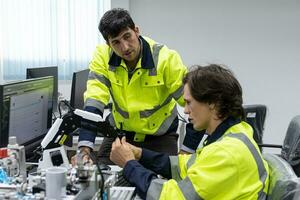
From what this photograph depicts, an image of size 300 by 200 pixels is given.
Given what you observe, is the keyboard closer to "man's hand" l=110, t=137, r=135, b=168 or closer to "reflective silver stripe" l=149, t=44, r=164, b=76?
"man's hand" l=110, t=137, r=135, b=168

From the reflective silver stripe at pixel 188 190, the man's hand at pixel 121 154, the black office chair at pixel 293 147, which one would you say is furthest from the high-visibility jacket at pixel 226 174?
the black office chair at pixel 293 147

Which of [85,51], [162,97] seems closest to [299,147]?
[162,97]

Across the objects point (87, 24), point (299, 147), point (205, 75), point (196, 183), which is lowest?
point (299, 147)

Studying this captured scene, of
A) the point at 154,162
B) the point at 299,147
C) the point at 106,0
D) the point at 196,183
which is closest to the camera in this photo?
the point at 196,183

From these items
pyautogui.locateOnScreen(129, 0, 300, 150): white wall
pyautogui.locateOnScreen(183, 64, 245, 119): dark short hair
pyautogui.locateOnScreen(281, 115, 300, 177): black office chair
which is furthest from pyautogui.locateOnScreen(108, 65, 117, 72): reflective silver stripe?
pyautogui.locateOnScreen(129, 0, 300, 150): white wall

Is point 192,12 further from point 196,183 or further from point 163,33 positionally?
point 196,183

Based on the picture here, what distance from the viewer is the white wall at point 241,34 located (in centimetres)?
410

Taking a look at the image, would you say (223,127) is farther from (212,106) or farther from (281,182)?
(281,182)

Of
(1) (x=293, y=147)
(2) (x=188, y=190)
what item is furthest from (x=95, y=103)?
(1) (x=293, y=147)

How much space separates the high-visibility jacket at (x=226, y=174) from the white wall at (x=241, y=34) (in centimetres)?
283

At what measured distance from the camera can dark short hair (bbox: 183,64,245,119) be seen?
1421mm

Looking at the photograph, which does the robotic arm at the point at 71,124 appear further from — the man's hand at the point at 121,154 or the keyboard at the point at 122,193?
the keyboard at the point at 122,193

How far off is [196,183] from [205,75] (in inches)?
14.8

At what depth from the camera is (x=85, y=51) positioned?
4.10 m
